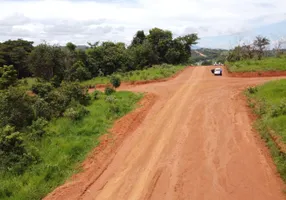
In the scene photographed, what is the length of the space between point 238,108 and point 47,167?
983cm

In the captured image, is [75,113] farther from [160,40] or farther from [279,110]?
[160,40]

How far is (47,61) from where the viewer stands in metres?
34.3

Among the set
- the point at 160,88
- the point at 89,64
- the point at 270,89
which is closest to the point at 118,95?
the point at 160,88

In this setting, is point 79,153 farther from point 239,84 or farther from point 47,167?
point 239,84

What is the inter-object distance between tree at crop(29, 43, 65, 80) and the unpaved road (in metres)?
23.7

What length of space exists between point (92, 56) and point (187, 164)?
31.9 meters

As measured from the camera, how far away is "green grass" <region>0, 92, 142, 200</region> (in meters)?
8.03

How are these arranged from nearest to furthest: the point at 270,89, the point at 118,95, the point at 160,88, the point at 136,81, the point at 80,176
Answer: the point at 80,176
the point at 270,89
the point at 118,95
the point at 160,88
the point at 136,81

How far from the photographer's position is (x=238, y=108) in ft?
49.2

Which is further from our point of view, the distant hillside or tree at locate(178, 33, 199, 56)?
the distant hillside

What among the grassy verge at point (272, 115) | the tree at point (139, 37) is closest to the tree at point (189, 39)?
the tree at point (139, 37)

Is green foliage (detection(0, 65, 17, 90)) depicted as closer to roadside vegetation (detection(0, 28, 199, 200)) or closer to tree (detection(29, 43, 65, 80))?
roadside vegetation (detection(0, 28, 199, 200))

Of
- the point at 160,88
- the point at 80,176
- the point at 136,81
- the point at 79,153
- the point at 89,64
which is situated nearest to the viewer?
the point at 80,176

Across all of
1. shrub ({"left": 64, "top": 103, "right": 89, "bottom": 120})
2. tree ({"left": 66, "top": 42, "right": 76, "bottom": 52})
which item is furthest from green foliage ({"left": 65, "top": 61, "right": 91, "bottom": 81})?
shrub ({"left": 64, "top": 103, "right": 89, "bottom": 120})
